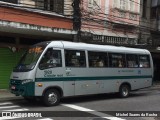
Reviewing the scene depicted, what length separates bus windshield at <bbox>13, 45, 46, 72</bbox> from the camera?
14201mm

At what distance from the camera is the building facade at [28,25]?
1794 cm

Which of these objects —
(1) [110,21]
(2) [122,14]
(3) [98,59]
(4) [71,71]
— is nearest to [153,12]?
(2) [122,14]

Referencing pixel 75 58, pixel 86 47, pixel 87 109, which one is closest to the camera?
pixel 87 109

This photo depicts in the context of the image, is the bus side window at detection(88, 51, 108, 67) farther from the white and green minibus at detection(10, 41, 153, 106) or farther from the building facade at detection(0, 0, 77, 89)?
the building facade at detection(0, 0, 77, 89)

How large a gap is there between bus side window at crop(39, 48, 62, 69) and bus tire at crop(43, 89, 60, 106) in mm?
1076

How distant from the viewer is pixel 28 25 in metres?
17.5

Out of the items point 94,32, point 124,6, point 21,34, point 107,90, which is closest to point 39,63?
point 107,90

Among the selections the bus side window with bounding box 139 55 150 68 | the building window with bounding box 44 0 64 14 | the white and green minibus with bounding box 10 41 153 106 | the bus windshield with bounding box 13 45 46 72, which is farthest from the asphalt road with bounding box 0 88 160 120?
the building window with bounding box 44 0 64 14

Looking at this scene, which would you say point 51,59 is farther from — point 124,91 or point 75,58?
point 124,91

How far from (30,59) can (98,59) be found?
143 inches

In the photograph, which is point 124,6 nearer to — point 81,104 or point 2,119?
point 81,104

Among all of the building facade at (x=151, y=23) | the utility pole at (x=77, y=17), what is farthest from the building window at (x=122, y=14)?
the utility pole at (x=77, y=17)

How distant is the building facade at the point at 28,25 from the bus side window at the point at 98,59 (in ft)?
10.9

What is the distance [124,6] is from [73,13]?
21.7ft
